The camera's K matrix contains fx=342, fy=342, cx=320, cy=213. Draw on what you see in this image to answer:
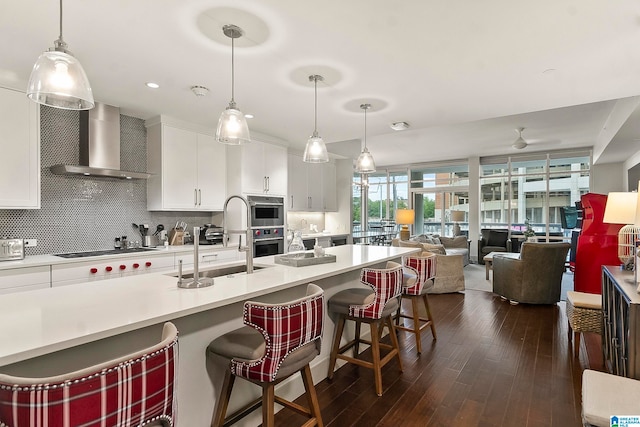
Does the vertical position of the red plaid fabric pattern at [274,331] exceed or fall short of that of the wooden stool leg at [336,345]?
it exceeds it

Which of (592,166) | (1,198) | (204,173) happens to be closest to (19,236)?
(1,198)

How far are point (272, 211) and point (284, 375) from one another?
11.7 feet

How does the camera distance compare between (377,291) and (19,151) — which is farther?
(19,151)

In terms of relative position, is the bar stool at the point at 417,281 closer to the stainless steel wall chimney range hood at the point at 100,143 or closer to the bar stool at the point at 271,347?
the bar stool at the point at 271,347

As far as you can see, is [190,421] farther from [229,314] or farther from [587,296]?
[587,296]

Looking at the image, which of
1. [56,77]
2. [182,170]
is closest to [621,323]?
[56,77]

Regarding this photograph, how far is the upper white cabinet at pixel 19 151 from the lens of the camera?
9.58 ft

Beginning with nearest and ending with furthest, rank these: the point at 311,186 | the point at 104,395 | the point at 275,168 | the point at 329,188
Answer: the point at 104,395 → the point at 275,168 → the point at 311,186 → the point at 329,188

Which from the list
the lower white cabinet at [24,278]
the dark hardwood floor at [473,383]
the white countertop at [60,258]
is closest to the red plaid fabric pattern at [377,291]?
the dark hardwood floor at [473,383]

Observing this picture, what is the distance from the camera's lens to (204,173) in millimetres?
4395

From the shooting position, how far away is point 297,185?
6359mm

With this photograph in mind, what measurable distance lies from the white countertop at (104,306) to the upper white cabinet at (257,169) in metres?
2.56

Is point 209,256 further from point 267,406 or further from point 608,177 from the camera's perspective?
point 608,177

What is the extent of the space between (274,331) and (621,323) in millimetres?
2129
